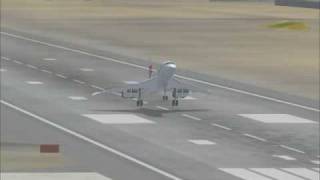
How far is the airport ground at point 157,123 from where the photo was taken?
107ft

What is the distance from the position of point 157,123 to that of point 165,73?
2.23 meters

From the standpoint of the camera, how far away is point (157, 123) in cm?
4316

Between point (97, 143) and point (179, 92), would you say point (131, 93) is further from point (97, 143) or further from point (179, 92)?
point (97, 143)

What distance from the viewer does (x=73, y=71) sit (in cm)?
6719

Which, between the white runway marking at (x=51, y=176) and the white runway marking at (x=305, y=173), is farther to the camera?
the white runway marking at (x=305, y=173)

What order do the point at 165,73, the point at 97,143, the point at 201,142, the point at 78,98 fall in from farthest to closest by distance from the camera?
the point at 78,98 → the point at 165,73 → the point at 201,142 → the point at 97,143

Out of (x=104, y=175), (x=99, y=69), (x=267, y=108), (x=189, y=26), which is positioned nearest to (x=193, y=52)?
(x=99, y=69)

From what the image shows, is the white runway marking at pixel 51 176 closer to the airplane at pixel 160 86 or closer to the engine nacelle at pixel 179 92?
the airplane at pixel 160 86

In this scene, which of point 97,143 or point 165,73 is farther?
point 165,73

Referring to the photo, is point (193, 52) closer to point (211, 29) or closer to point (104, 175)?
point (211, 29)

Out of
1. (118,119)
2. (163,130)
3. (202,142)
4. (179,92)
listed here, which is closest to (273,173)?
(202,142)

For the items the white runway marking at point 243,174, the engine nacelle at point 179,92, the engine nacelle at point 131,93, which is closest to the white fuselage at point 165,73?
the engine nacelle at point 131,93

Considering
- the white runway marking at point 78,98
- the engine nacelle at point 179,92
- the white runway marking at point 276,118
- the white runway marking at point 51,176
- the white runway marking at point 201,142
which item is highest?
the white runway marking at point 51,176

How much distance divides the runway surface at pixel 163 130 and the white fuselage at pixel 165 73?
1375mm
